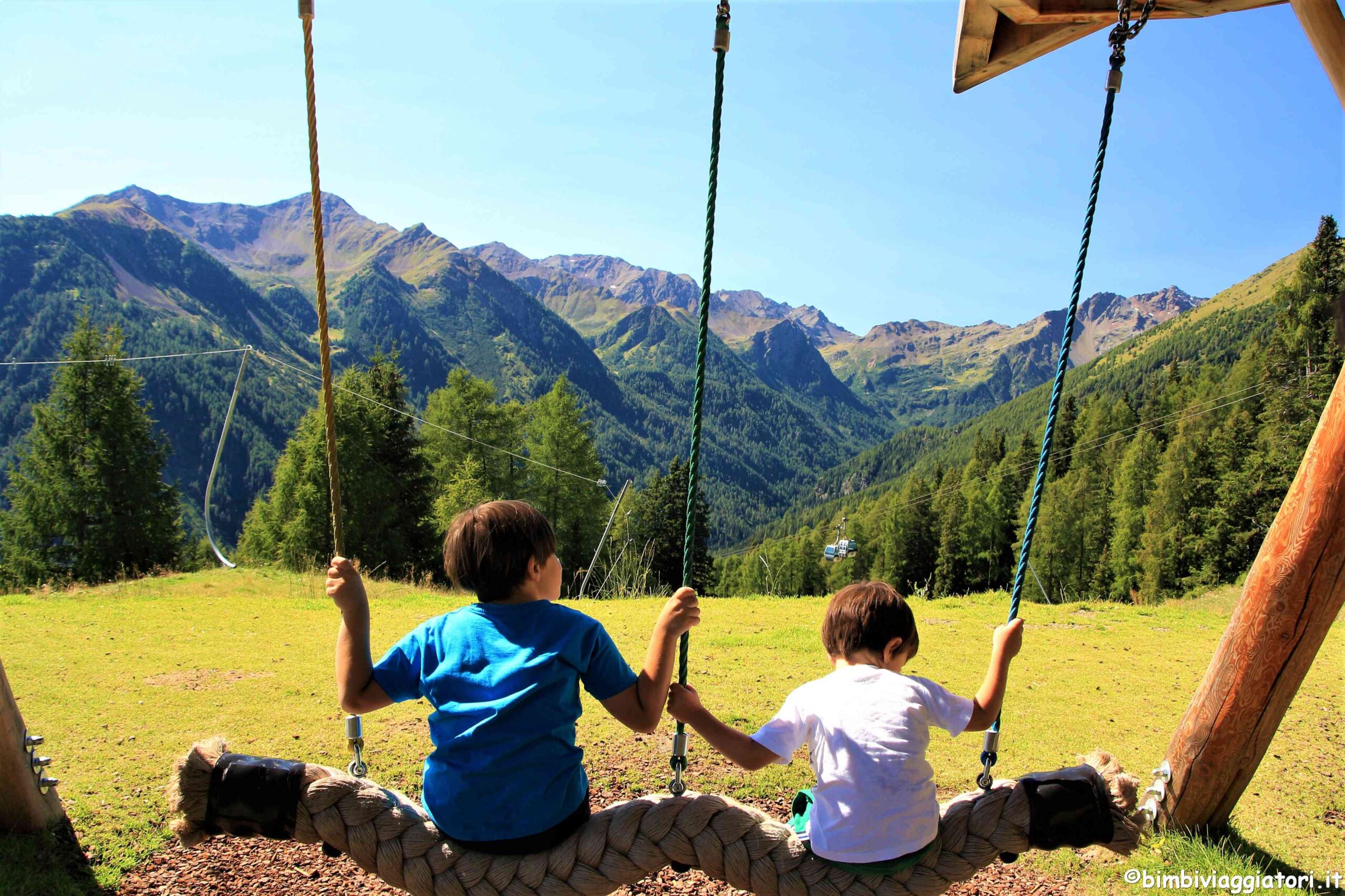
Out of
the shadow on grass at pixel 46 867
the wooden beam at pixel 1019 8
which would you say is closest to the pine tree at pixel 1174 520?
the wooden beam at pixel 1019 8

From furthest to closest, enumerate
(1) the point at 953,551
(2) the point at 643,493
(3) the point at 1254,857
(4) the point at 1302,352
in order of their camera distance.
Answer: (1) the point at 953,551
(2) the point at 643,493
(4) the point at 1302,352
(3) the point at 1254,857

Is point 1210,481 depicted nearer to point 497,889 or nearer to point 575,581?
point 575,581

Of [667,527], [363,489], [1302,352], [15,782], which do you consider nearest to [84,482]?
[363,489]

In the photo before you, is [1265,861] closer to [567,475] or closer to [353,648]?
[353,648]

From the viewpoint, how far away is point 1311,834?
3.88 m

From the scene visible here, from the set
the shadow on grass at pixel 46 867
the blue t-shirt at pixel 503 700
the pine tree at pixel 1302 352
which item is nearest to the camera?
the blue t-shirt at pixel 503 700

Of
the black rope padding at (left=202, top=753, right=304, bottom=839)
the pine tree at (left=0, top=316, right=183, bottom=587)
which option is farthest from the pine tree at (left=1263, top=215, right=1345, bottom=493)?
the pine tree at (left=0, top=316, right=183, bottom=587)

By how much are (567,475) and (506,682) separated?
1116 inches

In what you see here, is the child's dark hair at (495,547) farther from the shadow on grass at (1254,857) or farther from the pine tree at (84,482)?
the pine tree at (84,482)

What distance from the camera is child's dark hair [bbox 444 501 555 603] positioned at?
7.09ft

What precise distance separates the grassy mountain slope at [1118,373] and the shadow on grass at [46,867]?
73428 mm

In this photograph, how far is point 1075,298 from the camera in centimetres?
299

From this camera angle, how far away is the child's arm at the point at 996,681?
7.69 feet

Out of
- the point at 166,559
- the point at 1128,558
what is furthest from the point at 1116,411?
the point at 166,559
